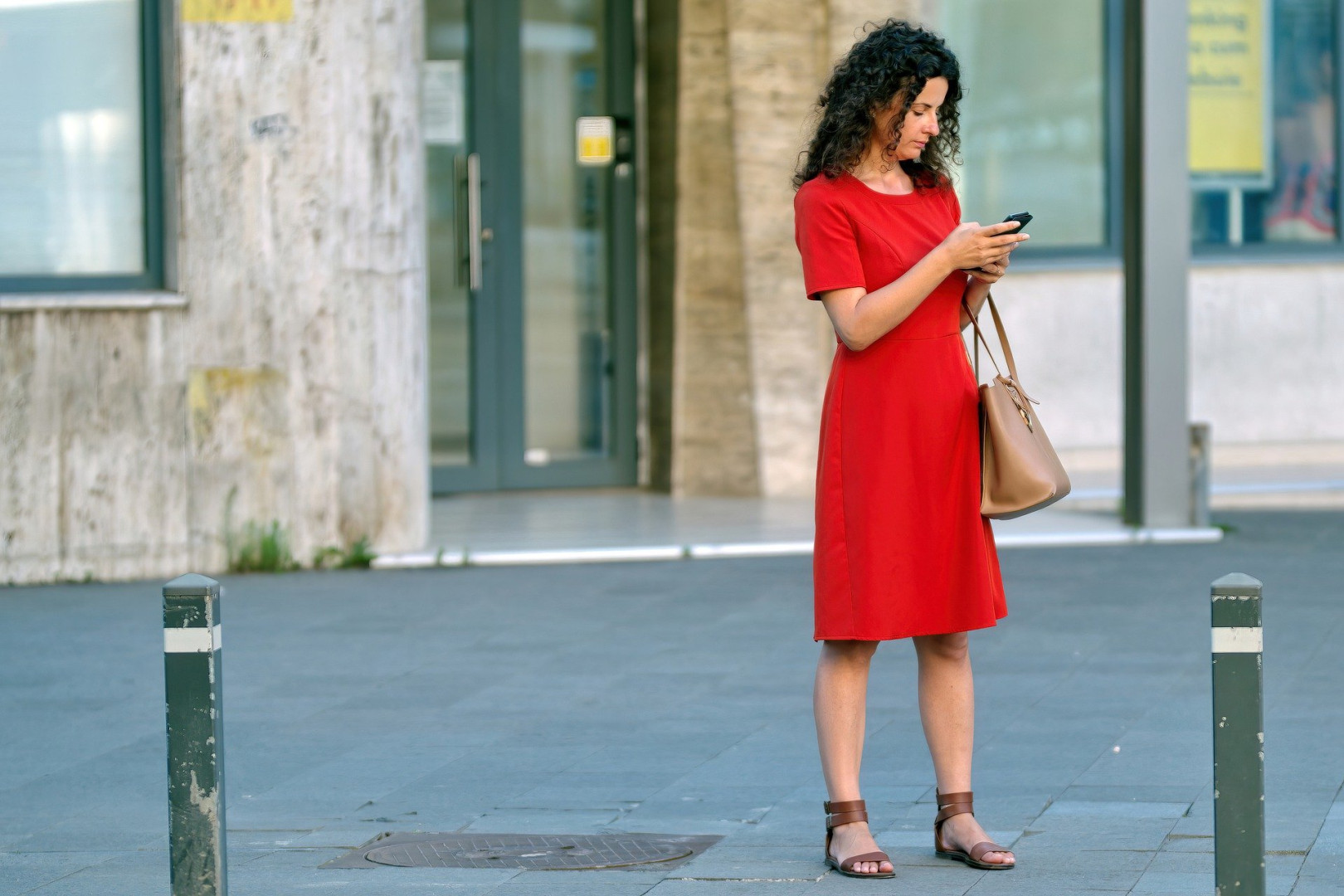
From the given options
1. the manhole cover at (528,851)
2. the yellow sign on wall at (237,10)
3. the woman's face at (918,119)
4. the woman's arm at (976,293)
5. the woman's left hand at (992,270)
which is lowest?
the manhole cover at (528,851)

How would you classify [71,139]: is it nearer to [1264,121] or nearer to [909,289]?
[909,289]

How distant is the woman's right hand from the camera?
4.38 metres

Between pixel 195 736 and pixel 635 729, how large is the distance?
8.41 ft

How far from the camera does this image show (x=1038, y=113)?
13523mm

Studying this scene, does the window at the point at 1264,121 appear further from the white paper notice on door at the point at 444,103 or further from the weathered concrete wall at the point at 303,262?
the weathered concrete wall at the point at 303,262

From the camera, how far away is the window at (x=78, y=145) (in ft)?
31.0

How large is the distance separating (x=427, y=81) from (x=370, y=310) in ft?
9.79

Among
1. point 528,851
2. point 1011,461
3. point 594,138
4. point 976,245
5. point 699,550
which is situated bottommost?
point 528,851

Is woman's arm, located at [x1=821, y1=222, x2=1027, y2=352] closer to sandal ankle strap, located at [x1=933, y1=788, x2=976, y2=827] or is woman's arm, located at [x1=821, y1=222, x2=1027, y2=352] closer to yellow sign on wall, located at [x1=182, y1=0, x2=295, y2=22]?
sandal ankle strap, located at [x1=933, y1=788, x2=976, y2=827]

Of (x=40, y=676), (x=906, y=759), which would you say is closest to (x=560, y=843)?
(x=906, y=759)

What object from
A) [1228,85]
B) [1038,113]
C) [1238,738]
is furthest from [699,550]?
[1238,738]

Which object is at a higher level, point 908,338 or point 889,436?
point 908,338

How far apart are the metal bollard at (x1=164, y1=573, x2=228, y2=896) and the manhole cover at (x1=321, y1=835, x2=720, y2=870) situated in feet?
2.89

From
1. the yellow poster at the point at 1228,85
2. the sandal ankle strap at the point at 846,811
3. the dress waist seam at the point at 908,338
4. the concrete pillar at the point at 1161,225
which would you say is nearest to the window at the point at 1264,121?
the yellow poster at the point at 1228,85
